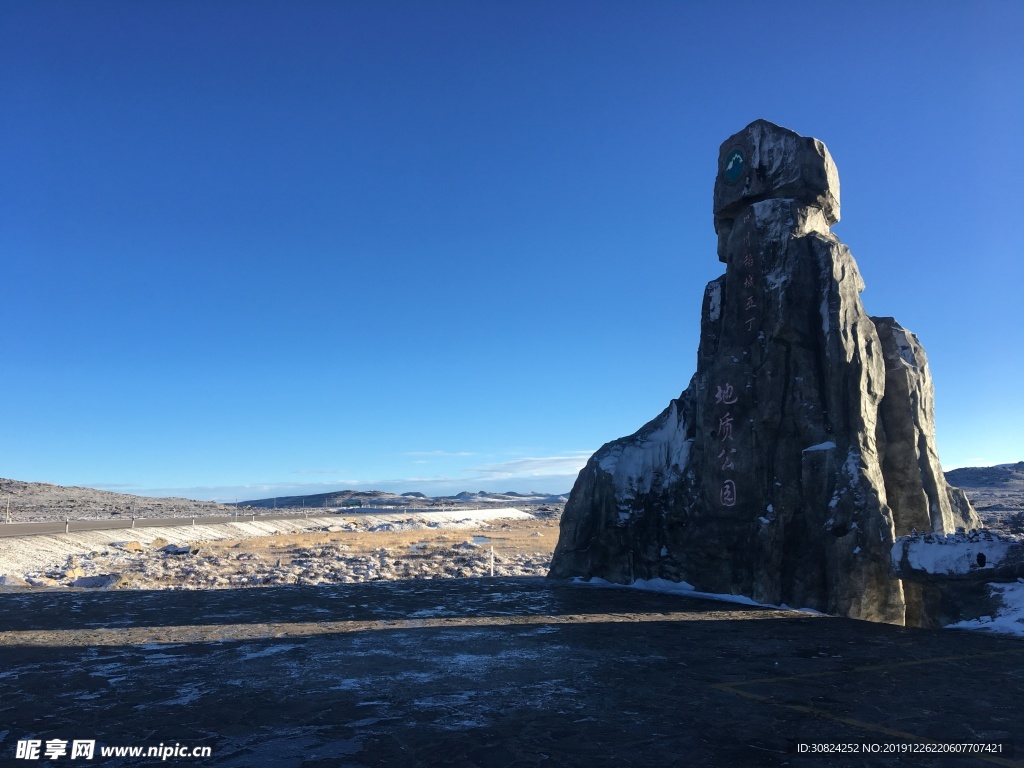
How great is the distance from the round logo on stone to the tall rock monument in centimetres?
3

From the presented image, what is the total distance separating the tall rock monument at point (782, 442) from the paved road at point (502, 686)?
1407 mm

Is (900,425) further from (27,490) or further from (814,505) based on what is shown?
(27,490)

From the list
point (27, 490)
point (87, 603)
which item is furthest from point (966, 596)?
point (27, 490)

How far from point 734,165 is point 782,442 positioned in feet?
20.9

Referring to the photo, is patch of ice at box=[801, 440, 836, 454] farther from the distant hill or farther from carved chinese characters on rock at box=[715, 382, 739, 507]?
the distant hill

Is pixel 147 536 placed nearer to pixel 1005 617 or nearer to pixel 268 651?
pixel 268 651

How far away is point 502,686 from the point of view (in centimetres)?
705

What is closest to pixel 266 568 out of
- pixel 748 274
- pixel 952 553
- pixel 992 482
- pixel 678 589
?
pixel 678 589

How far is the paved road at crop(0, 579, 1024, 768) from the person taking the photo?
17.6 feet

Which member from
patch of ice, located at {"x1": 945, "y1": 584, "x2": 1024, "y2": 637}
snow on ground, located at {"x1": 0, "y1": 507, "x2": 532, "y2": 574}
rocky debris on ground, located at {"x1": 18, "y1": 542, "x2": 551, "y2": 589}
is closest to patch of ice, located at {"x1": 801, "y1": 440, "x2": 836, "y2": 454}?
patch of ice, located at {"x1": 945, "y1": 584, "x2": 1024, "y2": 637}

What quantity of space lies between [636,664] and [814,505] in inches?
225

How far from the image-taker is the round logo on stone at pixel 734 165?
601 inches

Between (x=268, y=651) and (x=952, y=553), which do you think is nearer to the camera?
→ (x=268, y=651)

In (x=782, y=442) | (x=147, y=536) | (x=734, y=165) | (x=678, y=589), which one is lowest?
(x=147, y=536)
